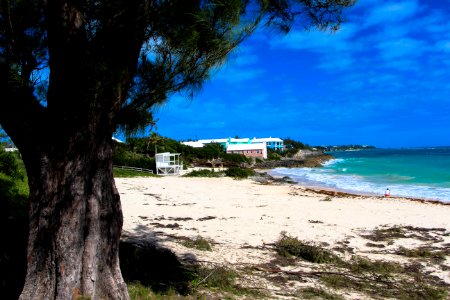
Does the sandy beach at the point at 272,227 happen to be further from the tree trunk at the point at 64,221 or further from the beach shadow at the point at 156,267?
the tree trunk at the point at 64,221

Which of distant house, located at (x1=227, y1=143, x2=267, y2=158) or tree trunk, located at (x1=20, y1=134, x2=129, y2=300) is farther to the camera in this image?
distant house, located at (x1=227, y1=143, x2=267, y2=158)

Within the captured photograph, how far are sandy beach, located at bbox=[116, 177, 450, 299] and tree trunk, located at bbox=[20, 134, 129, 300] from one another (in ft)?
8.34

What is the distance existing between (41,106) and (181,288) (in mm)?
2797

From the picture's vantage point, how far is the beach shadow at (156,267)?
194 inches

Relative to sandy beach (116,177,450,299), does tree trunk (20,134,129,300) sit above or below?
above

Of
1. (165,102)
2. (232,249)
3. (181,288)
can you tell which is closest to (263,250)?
(232,249)

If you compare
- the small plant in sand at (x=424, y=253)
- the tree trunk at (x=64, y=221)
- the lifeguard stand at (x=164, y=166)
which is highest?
the lifeguard stand at (x=164, y=166)

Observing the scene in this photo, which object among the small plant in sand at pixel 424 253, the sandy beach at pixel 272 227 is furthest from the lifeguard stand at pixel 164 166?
the small plant in sand at pixel 424 253

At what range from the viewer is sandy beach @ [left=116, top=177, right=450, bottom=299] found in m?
6.82

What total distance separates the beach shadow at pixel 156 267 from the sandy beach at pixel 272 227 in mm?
457

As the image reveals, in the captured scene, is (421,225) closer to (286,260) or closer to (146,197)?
(286,260)

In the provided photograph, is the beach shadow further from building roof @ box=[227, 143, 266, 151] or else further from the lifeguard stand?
building roof @ box=[227, 143, 266, 151]

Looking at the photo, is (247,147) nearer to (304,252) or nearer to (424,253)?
(424,253)

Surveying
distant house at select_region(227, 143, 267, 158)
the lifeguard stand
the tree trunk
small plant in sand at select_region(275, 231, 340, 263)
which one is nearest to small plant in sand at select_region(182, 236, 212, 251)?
small plant in sand at select_region(275, 231, 340, 263)
